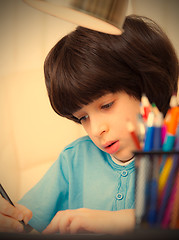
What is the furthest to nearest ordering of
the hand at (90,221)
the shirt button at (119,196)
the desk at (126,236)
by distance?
1. the shirt button at (119,196)
2. the hand at (90,221)
3. the desk at (126,236)

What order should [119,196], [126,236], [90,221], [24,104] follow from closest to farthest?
[126,236] → [90,221] → [119,196] → [24,104]

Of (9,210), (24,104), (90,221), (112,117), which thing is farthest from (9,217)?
(24,104)

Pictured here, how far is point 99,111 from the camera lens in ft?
1.86

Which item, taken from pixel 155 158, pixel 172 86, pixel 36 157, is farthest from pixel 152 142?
pixel 36 157

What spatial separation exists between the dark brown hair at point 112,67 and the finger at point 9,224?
0.23 metres

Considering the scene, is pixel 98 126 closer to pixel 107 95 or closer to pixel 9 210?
pixel 107 95

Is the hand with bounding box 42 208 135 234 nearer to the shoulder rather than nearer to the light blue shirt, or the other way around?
the light blue shirt

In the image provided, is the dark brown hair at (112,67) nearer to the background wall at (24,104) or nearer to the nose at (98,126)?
the nose at (98,126)

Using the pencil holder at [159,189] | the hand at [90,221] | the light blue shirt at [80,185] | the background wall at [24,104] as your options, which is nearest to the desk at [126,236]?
Result: the pencil holder at [159,189]

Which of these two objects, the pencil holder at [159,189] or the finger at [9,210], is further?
the finger at [9,210]

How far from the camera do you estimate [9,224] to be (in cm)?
54

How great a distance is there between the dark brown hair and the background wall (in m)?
0.23

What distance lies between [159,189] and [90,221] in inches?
8.7

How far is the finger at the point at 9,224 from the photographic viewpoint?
1.75ft
